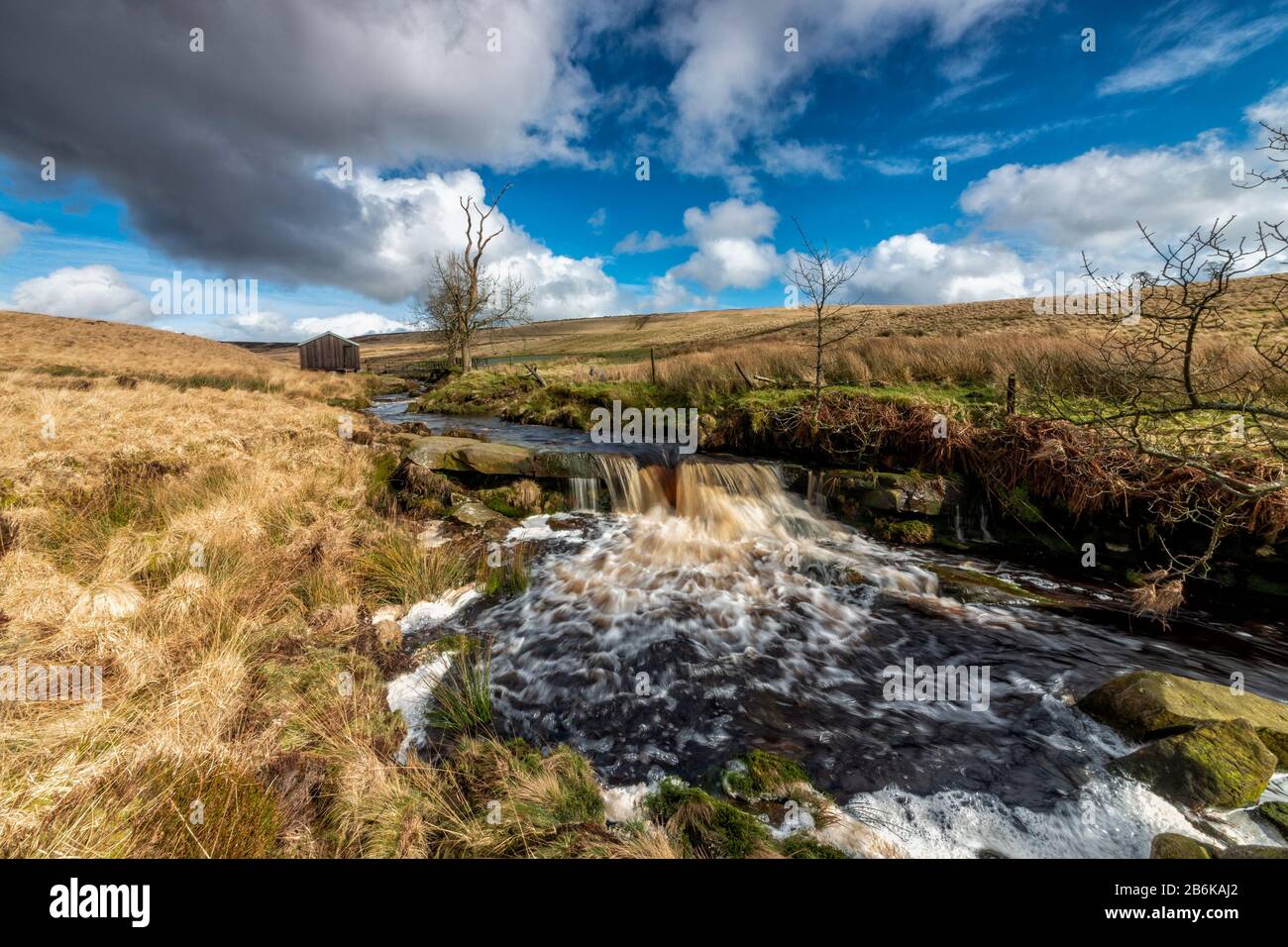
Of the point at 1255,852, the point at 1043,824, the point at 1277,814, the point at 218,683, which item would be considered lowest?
the point at 1043,824

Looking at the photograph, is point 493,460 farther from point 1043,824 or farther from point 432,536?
point 1043,824

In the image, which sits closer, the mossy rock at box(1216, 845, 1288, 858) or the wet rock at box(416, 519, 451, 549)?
the mossy rock at box(1216, 845, 1288, 858)

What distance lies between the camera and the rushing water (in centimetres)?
377

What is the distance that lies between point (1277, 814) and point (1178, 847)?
1.28m

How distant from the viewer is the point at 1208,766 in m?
3.59

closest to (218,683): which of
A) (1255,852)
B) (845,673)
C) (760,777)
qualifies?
(760,777)

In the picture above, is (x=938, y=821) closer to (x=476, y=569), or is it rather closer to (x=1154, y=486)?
(x=476, y=569)

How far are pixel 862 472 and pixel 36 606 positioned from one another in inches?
475

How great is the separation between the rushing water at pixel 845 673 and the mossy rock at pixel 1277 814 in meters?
0.17

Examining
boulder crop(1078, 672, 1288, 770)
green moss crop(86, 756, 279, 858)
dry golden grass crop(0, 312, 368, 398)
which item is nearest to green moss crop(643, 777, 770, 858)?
green moss crop(86, 756, 279, 858)

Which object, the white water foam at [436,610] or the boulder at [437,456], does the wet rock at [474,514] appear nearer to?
the boulder at [437,456]

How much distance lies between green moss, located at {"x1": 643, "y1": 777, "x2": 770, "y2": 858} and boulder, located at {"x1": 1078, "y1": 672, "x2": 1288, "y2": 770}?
385 centimetres

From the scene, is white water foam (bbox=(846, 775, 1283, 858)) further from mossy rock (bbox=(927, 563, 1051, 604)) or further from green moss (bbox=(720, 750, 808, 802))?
mossy rock (bbox=(927, 563, 1051, 604))
